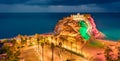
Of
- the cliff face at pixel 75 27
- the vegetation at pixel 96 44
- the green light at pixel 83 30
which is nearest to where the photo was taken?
the cliff face at pixel 75 27

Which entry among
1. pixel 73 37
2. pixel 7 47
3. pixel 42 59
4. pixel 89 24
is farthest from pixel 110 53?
pixel 89 24

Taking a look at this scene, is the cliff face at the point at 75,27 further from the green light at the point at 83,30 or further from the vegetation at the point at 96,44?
the vegetation at the point at 96,44

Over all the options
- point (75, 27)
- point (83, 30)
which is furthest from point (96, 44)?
point (75, 27)

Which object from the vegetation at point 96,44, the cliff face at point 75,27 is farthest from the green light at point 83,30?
the vegetation at point 96,44

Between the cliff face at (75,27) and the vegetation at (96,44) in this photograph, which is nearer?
the cliff face at (75,27)

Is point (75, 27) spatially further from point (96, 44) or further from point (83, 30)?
point (96, 44)

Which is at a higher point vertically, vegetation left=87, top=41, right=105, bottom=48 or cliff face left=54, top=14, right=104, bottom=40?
cliff face left=54, top=14, right=104, bottom=40

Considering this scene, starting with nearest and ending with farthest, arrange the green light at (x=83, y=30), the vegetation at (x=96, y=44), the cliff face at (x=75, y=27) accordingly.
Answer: the cliff face at (x=75, y=27), the green light at (x=83, y=30), the vegetation at (x=96, y=44)

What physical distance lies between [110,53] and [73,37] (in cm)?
4595

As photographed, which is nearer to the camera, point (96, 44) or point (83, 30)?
point (83, 30)

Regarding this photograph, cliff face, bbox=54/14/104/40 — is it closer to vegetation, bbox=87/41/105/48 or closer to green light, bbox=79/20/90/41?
green light, bbox=79/20/90/41

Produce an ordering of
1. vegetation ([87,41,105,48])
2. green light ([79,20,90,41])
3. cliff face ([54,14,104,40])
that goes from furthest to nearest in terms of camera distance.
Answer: vegetation ([87,41,105,48])
green light ([79,20,90,41])
cliff face ([54,14,104,40])

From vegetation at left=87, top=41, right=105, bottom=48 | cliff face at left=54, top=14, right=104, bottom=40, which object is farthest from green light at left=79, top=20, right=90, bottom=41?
vegetation at left=87, top=41, right=105, bottom=48

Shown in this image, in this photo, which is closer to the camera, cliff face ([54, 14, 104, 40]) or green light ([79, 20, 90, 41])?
cliff face ([54, 14, 104, 40])
